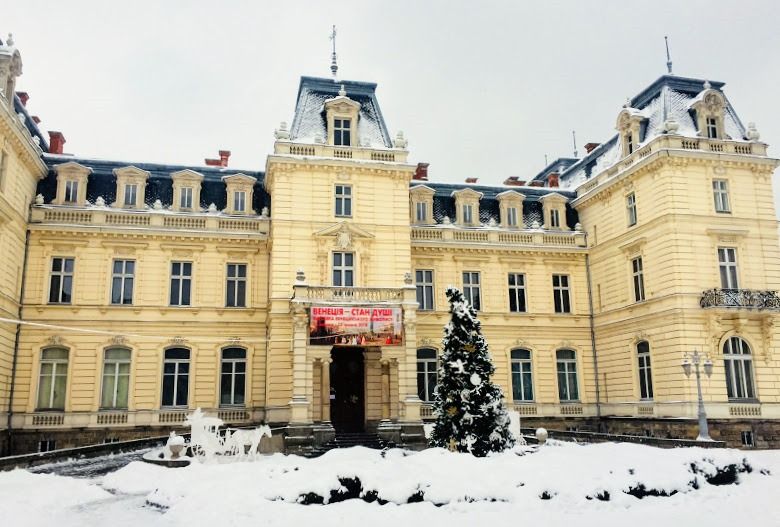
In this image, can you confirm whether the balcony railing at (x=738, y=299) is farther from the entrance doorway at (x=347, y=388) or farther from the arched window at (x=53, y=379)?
the arched window at (x=53, y=379)

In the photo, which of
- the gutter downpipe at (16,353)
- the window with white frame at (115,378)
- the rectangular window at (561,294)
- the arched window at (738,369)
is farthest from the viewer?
the rectangular window at (561,294)

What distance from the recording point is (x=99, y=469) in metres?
19.8

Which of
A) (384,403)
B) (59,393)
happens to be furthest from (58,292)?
(384,403)

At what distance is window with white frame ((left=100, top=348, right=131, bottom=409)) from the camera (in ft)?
92.9

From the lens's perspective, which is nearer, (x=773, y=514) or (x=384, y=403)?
(x=773, y=514)

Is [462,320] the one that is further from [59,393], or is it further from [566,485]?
[59,393]

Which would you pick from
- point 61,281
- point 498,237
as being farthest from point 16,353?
point 498,237

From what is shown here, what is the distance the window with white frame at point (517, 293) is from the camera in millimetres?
33250

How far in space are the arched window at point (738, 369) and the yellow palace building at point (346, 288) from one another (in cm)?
9

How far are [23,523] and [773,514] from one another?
14.2m

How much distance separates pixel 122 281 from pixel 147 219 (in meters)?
2.92

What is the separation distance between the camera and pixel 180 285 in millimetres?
29875

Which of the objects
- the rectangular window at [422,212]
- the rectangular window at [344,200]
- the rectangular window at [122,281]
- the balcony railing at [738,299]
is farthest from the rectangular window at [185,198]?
the balcony railing at [738,299]

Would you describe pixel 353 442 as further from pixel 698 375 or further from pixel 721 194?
pixel 721 194
